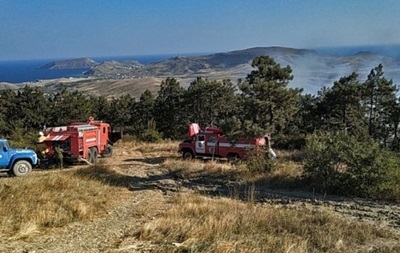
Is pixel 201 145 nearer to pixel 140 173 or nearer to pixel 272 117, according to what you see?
pixel 140 173

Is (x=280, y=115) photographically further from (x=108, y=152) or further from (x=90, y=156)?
(x=90, y=156)

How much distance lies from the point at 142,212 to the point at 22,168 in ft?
26.9

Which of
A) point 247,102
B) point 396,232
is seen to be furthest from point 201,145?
point 396,232

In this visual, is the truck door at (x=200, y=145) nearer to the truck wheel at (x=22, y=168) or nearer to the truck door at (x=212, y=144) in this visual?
the truck door at (x=212, y=144)

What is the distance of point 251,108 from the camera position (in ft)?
97.5

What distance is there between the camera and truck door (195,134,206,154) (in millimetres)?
22305

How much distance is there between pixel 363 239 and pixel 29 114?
156 feet

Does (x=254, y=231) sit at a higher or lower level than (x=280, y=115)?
higher

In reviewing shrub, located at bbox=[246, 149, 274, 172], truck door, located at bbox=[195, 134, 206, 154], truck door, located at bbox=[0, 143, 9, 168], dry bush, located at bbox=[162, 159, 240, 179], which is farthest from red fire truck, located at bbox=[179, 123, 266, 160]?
truck door, located at bbox=[0, 143, 9, 168]

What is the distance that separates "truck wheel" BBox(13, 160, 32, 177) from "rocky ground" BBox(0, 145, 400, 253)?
354 centimetres

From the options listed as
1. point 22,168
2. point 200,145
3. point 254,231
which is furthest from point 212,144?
point 254,231

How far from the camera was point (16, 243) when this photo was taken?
822 centimetres

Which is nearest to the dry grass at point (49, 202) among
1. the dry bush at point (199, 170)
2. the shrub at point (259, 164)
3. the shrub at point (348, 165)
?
the dry bush at point (199, 170)

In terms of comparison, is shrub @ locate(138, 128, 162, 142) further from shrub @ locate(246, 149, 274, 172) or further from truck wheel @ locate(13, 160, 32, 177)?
shrub @ locate(246, 149, 274, 172)
